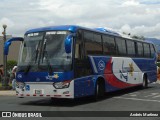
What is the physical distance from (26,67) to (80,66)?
2105mm

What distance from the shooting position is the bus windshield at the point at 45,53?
14.7m

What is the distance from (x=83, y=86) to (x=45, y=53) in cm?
205

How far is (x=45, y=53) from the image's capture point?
15078 millimetres

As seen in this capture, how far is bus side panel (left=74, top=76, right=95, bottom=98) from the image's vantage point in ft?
49.3

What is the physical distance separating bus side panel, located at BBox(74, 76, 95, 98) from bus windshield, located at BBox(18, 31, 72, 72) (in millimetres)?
863

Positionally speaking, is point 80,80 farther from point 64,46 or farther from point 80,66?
point 64,46

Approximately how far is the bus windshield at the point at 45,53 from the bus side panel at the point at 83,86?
863mm

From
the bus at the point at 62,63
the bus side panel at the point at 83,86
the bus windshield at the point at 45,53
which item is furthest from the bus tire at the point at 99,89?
the bus windshield at the point at 45,53

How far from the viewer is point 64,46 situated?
1484 centimetres

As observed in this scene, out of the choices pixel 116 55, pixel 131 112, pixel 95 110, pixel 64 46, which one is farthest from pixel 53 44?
pixel 116 55

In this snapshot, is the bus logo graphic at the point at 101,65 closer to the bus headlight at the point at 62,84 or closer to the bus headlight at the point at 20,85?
the bus headlight at the point at 62,84

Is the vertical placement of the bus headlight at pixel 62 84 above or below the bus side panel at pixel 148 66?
below

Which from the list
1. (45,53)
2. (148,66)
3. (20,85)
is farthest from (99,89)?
(148,66)

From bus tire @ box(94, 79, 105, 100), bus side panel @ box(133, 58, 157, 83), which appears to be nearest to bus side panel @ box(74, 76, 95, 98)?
bus tire @ box(94, 79, 105, 100)
